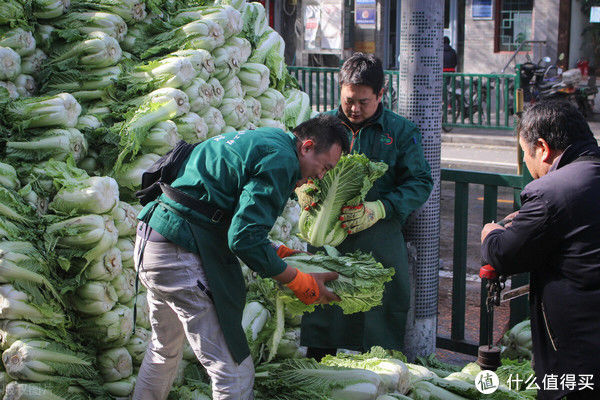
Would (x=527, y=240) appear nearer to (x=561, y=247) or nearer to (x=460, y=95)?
(x=561, y=247)

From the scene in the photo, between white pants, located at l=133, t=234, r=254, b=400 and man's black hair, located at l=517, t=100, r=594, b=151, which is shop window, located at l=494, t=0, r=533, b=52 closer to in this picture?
man's black hair, located at l=517, t=100, r=594, b=151

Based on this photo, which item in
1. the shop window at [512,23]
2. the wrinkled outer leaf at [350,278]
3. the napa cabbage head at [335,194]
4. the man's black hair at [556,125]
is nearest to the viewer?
the man's black hair at [556,125]

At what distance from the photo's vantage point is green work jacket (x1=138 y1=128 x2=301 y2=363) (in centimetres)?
338

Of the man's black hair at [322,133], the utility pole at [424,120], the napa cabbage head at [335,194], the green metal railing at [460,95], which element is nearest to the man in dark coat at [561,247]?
the man's black hair at [322,133]

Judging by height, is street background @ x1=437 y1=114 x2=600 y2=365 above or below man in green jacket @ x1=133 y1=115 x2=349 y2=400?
below

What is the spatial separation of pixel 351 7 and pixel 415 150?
59.1ft

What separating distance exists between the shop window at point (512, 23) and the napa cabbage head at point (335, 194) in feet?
56.9

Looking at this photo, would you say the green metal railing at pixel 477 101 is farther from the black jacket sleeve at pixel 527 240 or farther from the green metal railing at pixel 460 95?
the black jacket sleeve at pixel 527 240

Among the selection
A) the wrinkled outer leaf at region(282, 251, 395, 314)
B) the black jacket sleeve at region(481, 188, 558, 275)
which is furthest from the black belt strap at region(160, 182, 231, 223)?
the black jacket sleeve at region(481, 188, 558, 275)

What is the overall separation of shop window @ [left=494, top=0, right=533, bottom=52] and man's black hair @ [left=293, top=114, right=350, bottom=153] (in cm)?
1815

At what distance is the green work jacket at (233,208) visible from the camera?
3375 millimetres

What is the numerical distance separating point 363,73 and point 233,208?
1.45 m

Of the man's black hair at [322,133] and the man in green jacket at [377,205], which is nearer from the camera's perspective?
the man's black hair at [322,133]

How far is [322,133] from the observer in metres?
3.61
